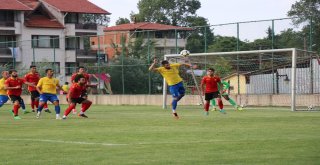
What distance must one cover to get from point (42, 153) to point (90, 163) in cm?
211

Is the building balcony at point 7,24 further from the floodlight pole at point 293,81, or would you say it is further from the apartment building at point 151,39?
the floodlight pole at point 293,81

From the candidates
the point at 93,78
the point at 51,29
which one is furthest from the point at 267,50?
the point at 51,29

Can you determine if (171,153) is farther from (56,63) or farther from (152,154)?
(56,63)

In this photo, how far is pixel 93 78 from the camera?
169 feet

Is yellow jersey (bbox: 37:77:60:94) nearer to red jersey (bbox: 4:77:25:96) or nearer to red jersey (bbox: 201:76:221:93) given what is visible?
red jersey (bbox: 4:77:25:96)

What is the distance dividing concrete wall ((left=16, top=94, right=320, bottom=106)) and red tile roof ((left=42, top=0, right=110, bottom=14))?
42971 mm

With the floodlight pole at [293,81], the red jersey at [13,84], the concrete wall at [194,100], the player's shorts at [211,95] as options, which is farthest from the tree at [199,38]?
the red jersey at [13,84]

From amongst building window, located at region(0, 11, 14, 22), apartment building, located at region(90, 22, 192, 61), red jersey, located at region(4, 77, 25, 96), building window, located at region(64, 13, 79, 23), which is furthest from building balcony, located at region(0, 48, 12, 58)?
red jersey, located at region(4, 77, 25, 96)

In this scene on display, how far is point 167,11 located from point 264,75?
9558cm

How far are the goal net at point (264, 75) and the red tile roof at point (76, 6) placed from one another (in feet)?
183

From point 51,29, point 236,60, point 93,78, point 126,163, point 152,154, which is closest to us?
point 126,163

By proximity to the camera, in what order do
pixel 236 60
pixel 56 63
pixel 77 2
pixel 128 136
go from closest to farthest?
pixel 128 136 → pixel 236 60 → pixel 56 63 → pixel 77 2

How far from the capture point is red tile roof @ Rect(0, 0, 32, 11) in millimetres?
87600

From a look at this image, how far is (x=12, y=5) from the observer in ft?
292
